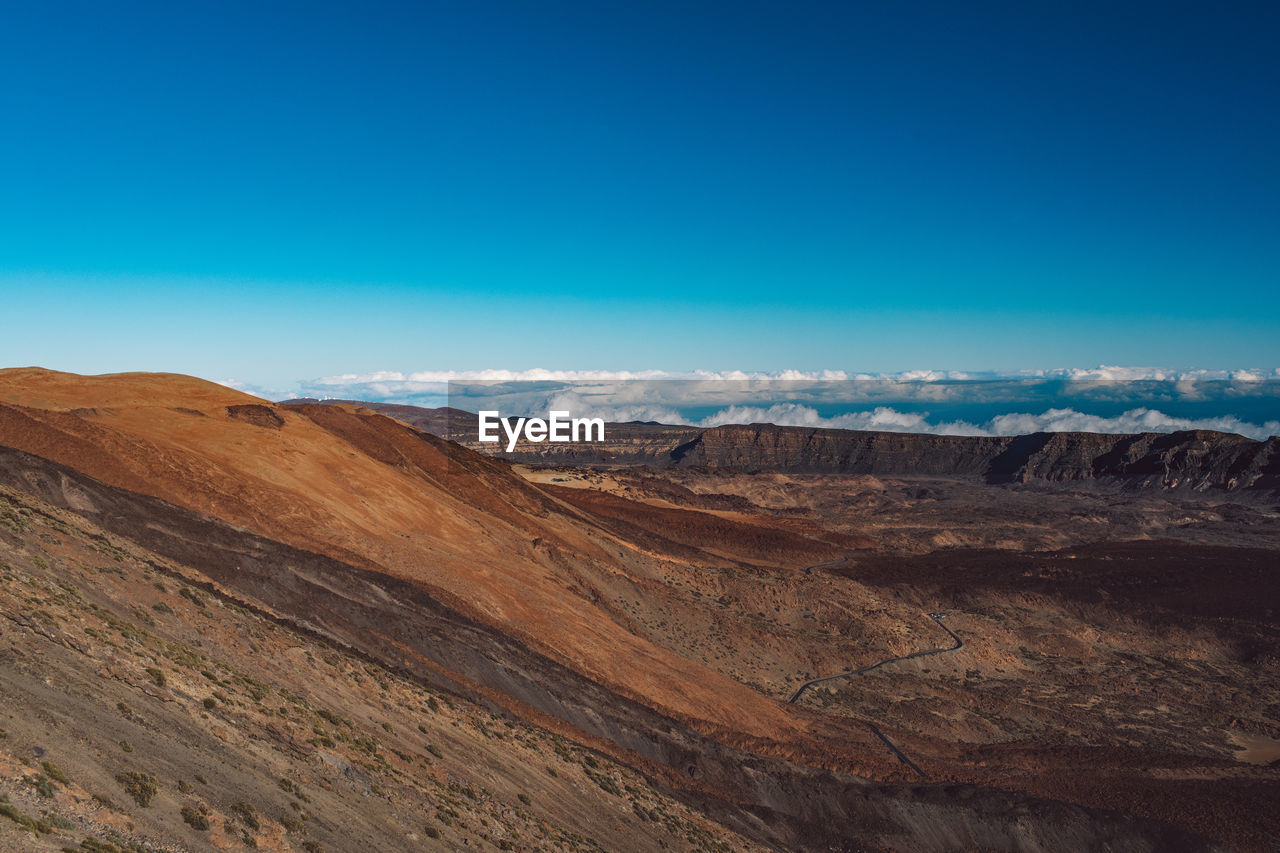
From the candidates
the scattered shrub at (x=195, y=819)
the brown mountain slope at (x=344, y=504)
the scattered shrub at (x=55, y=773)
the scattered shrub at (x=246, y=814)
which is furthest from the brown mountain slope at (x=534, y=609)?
the scattered shrub at (x=55, y=773)

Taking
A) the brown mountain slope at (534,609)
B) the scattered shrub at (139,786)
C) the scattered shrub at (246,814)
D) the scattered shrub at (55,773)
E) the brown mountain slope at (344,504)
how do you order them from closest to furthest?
the scattered shrub at (55,773), the scattered shrub at (139,786), the scattered shrub at (246,814), the brown mountain slope at (534,609), the brown mountain slope at (344,504)

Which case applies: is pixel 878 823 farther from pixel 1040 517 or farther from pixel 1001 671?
pixel 1040 517

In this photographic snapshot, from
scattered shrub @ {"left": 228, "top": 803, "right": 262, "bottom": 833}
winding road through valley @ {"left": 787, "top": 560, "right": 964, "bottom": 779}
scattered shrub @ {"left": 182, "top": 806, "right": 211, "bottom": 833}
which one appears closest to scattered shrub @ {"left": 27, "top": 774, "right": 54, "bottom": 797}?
scattered shrub @ {"left": 182, "top": 806, "right": 211, "bottom": 833}

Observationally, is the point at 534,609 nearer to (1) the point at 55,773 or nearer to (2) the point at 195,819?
(2) the point at 195,819

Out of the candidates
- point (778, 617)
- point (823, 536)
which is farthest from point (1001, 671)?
point (823, 536)

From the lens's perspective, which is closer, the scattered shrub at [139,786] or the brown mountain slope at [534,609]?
the scattered shrub at [139,786]

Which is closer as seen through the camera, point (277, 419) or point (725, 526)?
point (277, 419)

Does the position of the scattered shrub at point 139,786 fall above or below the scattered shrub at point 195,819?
above

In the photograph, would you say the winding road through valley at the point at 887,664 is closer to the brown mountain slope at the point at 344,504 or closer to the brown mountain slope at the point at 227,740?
the brown mountain slope at the point at 344,504

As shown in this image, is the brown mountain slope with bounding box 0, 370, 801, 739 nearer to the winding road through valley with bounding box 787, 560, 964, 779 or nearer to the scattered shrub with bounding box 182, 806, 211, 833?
the winding road through valley with bounding box 787, 560, 964, 779

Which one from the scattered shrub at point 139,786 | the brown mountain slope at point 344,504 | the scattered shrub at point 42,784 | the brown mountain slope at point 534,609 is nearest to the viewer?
the scattered shrub at point 42,784

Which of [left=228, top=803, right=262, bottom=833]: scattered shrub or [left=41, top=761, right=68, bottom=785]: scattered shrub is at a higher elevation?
[left=41, top=761, right=68, bottom=785]: scattered shrub
